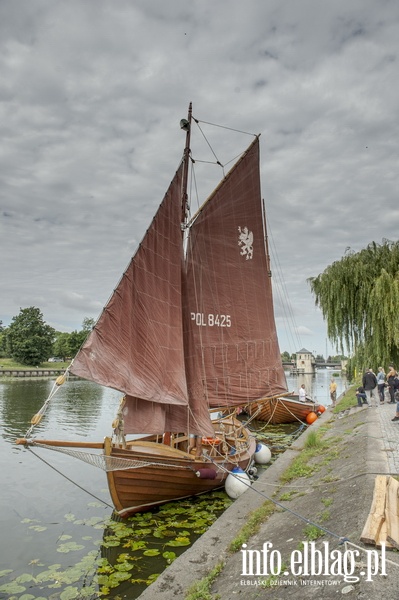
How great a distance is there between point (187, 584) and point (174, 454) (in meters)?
5.75

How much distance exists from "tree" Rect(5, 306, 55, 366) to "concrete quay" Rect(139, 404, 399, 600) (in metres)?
83.6

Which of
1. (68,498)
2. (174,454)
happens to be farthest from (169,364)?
(68,498)

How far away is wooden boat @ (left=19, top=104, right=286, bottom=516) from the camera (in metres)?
10.4

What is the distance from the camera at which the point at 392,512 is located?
5.94 meters

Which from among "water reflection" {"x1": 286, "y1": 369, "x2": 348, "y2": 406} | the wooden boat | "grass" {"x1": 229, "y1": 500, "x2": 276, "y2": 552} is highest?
the wooden boat

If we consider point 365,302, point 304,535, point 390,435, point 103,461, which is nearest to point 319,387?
point 365,302

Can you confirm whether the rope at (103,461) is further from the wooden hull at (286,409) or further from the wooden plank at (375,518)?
the wooden hull at (286,409)

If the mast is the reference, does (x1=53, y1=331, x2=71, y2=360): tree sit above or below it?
below

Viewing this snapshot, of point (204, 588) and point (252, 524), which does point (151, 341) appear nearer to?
point (252, 524)

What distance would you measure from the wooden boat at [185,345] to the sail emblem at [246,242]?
0.04 meters

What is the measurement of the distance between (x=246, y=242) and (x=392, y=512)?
1208 centimetres

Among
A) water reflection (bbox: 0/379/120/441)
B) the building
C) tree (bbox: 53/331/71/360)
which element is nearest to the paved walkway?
water reflection (bbox: 0/379/120/441)

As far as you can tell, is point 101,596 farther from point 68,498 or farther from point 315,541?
point 68,498

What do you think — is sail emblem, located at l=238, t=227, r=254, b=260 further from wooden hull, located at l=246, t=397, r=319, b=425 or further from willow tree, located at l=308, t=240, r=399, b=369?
wooden hull, located at l=246, t=397, r=319, b=425
